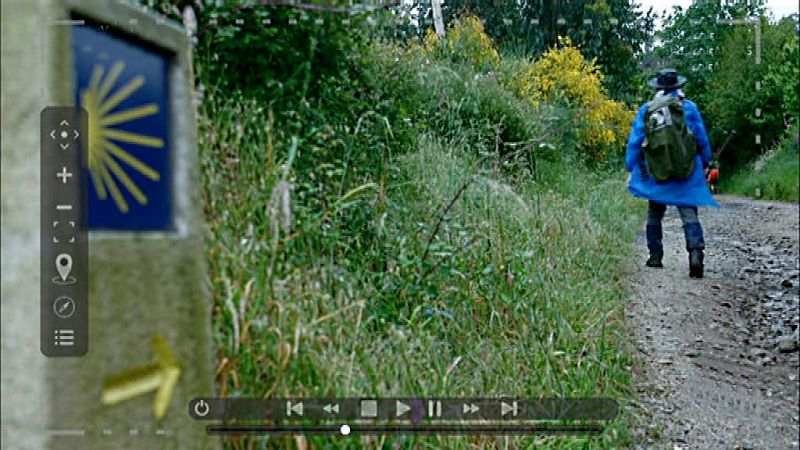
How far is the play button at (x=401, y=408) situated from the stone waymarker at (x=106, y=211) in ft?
0.73

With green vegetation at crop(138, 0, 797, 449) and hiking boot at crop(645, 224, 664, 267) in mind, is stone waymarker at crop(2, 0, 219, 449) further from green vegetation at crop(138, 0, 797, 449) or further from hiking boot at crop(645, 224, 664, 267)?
hiking boot at crop(645, 224, 664, 267)

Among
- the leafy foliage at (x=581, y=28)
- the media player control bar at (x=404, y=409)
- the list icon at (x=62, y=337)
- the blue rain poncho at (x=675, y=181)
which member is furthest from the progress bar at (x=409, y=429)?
the leafy foliage at (x=581, y=28)

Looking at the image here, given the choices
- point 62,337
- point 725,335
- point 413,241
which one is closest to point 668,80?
point 725,335

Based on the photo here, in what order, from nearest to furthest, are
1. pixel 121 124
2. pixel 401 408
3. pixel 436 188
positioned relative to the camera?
pixel 121 124 < pixel 401 408 < pixel 436 188

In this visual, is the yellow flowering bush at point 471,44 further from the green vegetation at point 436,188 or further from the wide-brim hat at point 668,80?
the wide-brim hat at point 668,80

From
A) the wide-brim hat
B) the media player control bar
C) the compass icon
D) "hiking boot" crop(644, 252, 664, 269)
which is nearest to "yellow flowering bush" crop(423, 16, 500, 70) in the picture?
the wide-brim hat

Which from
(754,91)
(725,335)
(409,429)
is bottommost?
(409,429)

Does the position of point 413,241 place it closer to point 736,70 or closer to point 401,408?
point 401,408

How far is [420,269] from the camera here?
1.02 metres

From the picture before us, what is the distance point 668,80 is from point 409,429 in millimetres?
483

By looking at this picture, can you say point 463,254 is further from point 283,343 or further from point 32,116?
point 32,116

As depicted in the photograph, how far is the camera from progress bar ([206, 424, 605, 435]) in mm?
764

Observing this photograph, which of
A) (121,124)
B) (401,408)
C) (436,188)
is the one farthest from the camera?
(436,188)

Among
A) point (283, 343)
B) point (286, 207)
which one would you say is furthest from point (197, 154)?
point (283, 343)
